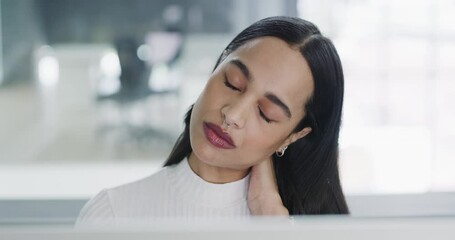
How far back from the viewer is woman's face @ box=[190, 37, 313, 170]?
27.4 inches

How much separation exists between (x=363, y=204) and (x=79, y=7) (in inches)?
57.1

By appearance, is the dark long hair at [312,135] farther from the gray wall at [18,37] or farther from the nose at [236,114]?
the gray wall at [18,37]

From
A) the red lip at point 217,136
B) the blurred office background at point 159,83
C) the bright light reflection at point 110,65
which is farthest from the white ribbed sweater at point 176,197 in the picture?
the bright light reflection at point 110,65

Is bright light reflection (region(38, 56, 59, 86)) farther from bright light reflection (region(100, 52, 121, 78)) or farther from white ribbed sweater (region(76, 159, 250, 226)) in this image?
white ribbed sweater (region(76, 159, 250, 226))

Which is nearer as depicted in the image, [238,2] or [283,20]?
[283,20]

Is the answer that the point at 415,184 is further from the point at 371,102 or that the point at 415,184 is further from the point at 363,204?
the point at 363,204

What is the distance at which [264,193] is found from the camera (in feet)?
2.67

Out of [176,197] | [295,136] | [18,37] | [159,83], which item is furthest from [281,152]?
[18,37]

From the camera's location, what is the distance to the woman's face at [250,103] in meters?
0.70

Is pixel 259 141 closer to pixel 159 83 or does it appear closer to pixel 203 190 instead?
pixel 203 190

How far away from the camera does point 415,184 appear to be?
93.9 inches

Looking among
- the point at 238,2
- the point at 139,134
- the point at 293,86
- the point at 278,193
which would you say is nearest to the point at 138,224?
the point at 293,86

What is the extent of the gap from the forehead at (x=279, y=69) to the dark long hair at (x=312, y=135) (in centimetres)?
1

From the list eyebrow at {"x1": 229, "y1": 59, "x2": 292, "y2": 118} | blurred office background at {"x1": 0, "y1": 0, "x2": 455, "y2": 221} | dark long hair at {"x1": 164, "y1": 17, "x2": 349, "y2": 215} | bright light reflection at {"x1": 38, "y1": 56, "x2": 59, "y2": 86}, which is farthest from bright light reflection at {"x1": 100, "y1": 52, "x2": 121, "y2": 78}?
eyebrow at {"x1": 229, "y1": 59, "x2": 292, "y2": 118}
